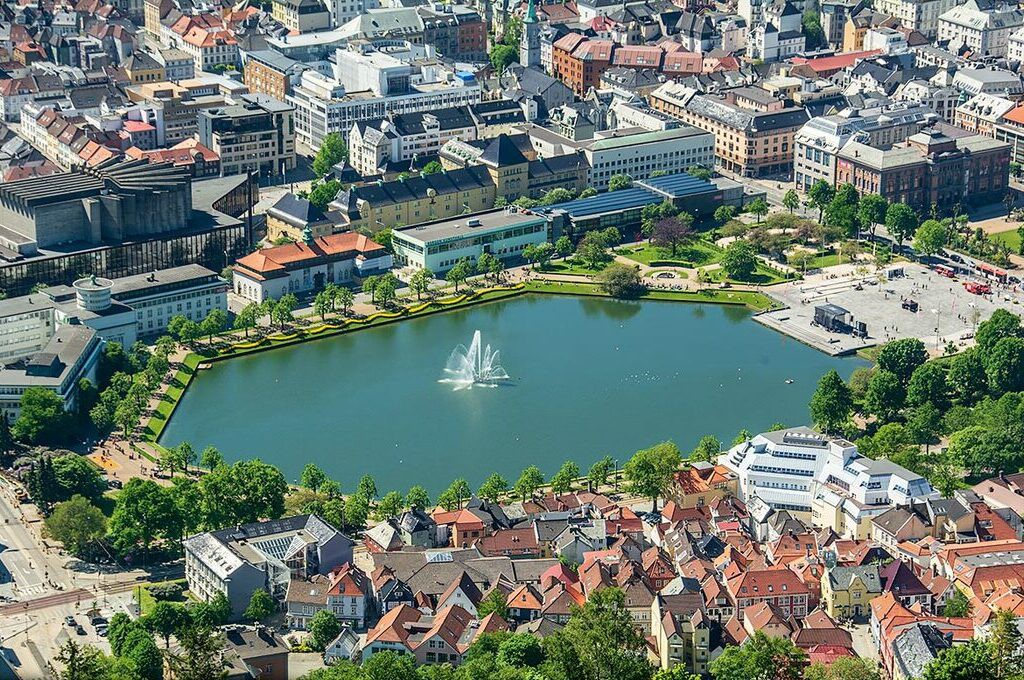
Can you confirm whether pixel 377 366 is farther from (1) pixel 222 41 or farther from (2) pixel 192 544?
(1) pixel 222 41

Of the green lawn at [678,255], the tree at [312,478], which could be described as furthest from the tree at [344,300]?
the tree at [312,478]

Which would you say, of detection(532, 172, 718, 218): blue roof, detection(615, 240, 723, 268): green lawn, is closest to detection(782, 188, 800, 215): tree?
detection(532, 172, 718, 218): blue roof

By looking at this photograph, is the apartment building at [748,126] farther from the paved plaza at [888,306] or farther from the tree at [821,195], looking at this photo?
the paved plaza at [888,306]

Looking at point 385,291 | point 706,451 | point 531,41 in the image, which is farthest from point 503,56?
point 706,451

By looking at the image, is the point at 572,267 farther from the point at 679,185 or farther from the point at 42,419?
the point at 42,419

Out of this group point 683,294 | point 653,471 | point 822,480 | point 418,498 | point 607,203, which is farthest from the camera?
point 607,203
